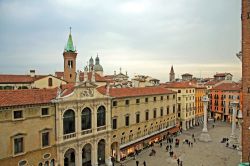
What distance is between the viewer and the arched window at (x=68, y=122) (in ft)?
90.4

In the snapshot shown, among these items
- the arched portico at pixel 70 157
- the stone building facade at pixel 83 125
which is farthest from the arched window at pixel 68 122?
the arched portico at pixel 70 157

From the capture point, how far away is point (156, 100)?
45.1 m

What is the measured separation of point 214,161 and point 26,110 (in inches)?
1048

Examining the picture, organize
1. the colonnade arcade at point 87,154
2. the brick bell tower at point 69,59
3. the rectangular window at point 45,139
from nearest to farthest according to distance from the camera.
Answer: the rectangular window at point 45,139 < the colonnade arcade at point 87,154 < the brick bell tower at point 69,59

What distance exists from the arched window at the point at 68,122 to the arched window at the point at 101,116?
13.8 feet

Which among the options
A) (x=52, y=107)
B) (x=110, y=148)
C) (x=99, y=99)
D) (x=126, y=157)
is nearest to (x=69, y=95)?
(x=52, y=107)

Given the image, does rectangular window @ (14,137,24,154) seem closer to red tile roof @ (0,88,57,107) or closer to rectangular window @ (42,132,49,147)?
rectangular window @ (42,132,49,147)

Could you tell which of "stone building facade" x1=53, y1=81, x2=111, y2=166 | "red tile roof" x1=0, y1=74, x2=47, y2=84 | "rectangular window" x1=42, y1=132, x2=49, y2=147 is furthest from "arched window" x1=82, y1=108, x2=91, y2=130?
"red tile roof" x1=0, y1=74, x2=47, y2=84

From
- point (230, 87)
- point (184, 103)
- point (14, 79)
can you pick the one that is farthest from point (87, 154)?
point (230, 87)

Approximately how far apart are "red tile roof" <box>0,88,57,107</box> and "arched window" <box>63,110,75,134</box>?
2598 mm

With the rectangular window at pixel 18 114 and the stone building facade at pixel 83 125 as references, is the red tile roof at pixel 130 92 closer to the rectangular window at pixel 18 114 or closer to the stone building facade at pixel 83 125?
the stone building facade at pixel 83 125

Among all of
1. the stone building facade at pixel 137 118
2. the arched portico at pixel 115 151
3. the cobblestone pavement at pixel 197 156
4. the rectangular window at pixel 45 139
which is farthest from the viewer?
the stone building facade at pixel 137 118

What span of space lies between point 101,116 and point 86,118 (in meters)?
2.78

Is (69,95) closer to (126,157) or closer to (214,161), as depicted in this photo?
(126,157)
